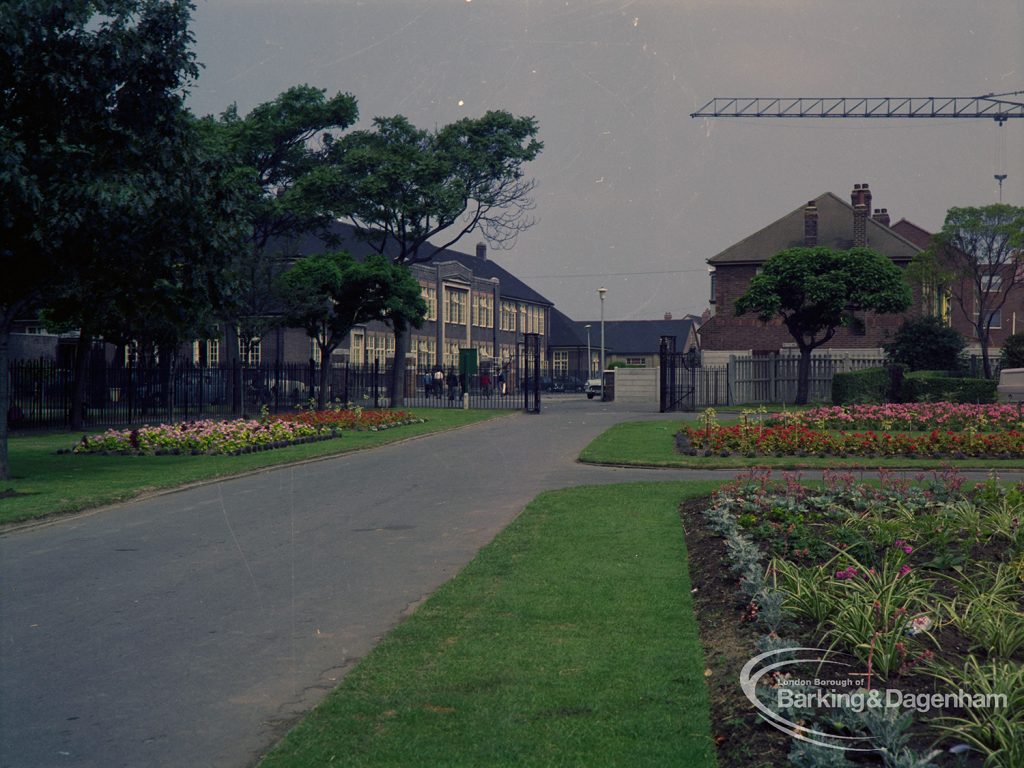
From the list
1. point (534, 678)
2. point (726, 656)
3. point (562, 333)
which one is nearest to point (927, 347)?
point (726, 656)

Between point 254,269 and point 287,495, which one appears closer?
point 287,495

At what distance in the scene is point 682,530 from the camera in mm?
9664

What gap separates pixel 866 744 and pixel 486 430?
2396cm

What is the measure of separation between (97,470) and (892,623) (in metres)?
14.6

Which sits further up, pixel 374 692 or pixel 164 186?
pixel 164 186

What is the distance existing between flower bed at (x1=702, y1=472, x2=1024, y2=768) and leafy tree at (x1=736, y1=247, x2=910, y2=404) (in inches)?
1227

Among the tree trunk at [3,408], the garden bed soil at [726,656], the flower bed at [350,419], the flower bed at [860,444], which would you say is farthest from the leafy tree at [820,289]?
the garden bed soil at [726,656]

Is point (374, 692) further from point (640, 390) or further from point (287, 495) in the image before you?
point (640, 390)

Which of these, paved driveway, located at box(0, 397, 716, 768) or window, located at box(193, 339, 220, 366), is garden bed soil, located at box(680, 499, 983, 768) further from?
window, located at box(193, 339, 220, 366)

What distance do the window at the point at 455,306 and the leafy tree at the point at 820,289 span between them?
33.5 meters

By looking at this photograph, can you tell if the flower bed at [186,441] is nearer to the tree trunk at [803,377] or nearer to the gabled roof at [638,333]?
the tree trunk at [803,377]

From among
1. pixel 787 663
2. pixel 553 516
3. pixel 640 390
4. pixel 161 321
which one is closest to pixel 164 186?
pixel 161 321

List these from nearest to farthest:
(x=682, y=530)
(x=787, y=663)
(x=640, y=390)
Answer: (x=787, y=663)
(x=682, y=530)
(x=640, y=390)

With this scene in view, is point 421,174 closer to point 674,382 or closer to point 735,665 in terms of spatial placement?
point 674,382
